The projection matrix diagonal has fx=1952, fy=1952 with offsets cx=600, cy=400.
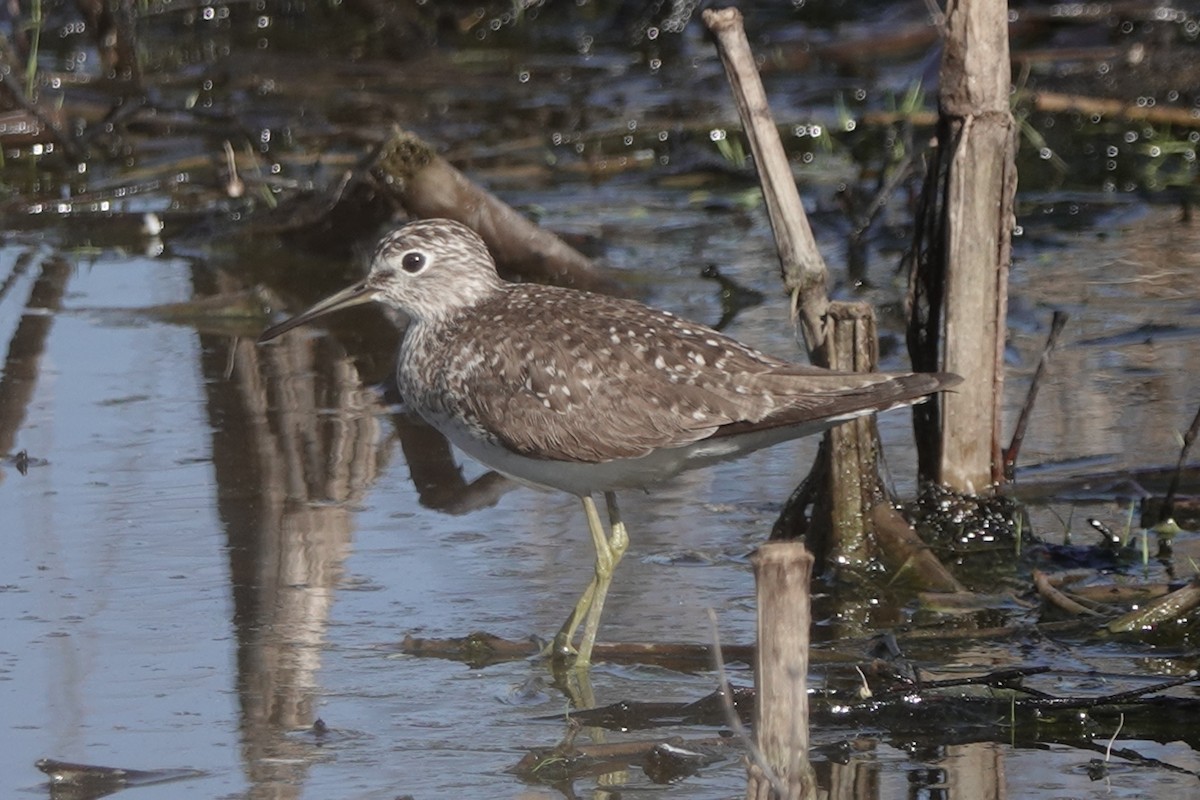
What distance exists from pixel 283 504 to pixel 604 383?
1517 mm

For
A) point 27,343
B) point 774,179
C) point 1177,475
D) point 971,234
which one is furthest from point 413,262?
point 27,343

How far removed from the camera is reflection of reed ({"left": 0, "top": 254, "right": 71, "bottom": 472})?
6.97 m

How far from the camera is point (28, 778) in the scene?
14.0 ft

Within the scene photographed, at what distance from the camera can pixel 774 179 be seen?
5.26 metres

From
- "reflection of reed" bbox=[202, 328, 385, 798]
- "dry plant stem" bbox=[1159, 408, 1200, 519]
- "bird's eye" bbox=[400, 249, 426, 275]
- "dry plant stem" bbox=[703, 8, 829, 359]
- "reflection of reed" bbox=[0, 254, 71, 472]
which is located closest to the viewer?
"reflection of reed" bbox=[202, 328, 385, 798]

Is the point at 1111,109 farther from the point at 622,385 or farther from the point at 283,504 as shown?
the point at 622,385

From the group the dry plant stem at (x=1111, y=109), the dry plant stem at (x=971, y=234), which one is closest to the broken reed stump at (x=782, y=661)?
the dry plant stem at (x=971, y=234)

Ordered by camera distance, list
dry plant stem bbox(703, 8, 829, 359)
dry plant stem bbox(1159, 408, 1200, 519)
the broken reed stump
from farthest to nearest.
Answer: dry plant stem bbox(1159, 408, 1200, 519) < dry plant stem bbox(703, 8, 829, 359) < the broken reed stump

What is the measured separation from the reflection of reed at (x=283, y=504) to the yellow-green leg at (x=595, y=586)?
25.6 inches

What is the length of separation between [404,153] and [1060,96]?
4305 mm

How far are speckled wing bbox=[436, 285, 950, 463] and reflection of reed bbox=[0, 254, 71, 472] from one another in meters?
2.09

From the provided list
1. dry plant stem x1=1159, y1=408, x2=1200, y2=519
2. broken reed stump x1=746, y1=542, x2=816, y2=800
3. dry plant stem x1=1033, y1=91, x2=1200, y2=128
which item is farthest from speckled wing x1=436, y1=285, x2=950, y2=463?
dry plant stem x1=1033, y1=91, x2=1200, y2=128

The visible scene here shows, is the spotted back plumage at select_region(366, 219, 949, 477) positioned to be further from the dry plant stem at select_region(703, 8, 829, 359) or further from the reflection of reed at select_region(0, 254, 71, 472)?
the reflection of reed at select_region(0, 254, 71, 472)

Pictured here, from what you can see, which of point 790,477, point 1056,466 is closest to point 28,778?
point 790,477
